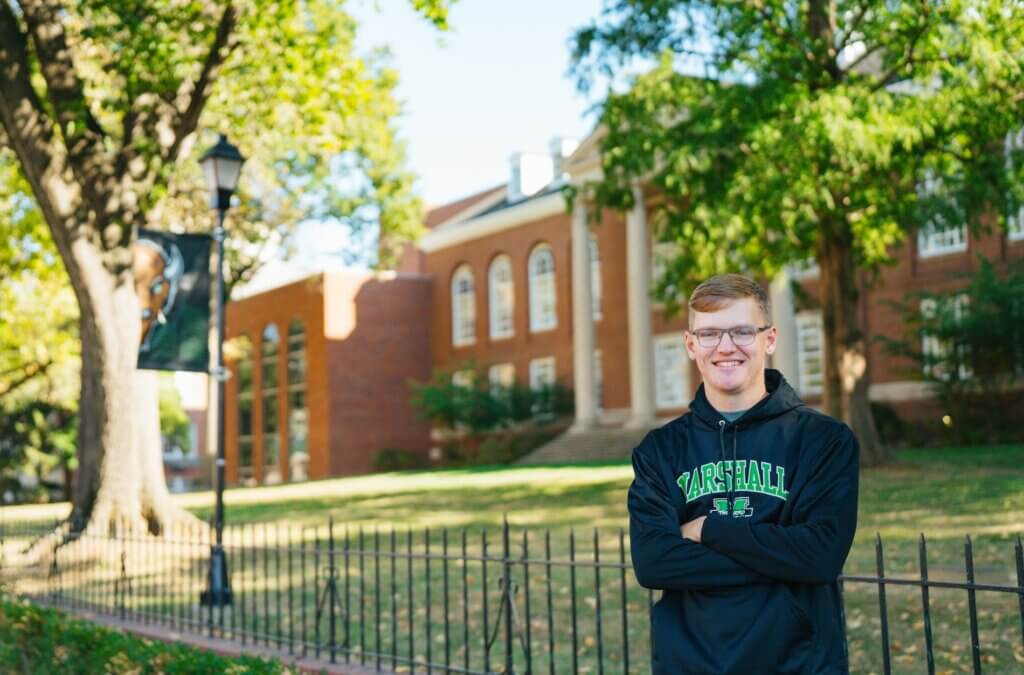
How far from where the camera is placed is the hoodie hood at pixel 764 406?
3045 mm

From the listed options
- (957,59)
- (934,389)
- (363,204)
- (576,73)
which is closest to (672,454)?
(957,59)

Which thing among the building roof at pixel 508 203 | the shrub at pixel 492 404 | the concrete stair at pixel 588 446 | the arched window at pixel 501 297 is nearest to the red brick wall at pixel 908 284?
the concrete stair at pixel 588 446

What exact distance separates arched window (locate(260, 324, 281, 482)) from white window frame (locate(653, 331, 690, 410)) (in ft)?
59.1

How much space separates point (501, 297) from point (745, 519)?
138ft

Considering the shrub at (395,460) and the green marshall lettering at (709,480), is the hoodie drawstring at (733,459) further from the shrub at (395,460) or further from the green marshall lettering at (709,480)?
the shrub at (395,460)

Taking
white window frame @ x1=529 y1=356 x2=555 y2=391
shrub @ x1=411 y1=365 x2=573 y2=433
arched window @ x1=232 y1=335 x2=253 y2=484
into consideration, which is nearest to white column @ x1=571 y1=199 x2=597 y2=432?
shrub @ x1=411 y1=365 x2=573 y2=433

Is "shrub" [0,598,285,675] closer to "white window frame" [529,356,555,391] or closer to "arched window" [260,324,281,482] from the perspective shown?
"white window frame" [529,356,555,391]

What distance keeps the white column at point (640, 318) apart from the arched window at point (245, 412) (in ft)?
71.9

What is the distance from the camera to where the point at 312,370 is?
4594 centimetres

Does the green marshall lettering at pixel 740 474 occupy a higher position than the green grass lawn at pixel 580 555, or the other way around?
the green marshall lettering at pixel 740 474

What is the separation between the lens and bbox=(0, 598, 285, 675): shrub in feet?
20.7

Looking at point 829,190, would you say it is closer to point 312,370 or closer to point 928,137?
point 928,137

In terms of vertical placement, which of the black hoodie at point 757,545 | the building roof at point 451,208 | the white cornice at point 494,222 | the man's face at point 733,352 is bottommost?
the black hoodie at point 757,545

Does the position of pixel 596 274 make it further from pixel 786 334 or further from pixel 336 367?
pixel 336 367
